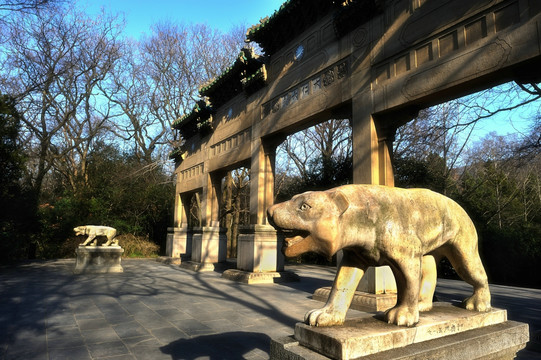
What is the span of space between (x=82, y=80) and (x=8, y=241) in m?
11.8

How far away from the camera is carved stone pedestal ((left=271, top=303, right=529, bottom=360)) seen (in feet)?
6.19

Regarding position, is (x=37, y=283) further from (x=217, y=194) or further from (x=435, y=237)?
(x=435, y=237)

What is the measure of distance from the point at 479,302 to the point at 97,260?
38.9 feet

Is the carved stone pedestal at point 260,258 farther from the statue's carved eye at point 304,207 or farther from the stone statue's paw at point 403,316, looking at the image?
the statue's carved eye at point 304,207

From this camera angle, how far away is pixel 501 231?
13.6 metres

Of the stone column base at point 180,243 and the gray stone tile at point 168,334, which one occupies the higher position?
the stone column base at point 180,243

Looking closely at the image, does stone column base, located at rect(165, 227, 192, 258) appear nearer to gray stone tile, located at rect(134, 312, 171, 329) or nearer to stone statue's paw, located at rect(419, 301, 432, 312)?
gray stone tile, located at rect(134, 312, 171, 329)

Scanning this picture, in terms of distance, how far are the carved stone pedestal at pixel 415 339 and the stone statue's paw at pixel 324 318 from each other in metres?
0.05

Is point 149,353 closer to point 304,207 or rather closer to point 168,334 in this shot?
point 168,334

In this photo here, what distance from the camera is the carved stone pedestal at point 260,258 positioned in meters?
9.13

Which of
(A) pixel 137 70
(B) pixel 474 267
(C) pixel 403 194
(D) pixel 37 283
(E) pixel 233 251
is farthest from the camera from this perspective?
(A) pixel 137 70

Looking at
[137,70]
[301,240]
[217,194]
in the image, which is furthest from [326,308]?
[137,70]

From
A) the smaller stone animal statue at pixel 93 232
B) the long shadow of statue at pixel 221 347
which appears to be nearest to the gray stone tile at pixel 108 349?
the long shadow of statue at pixel 221 347

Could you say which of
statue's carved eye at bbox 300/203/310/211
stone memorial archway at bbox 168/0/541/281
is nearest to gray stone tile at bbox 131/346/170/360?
statue's carved eye at bbox 300/203/310/211
